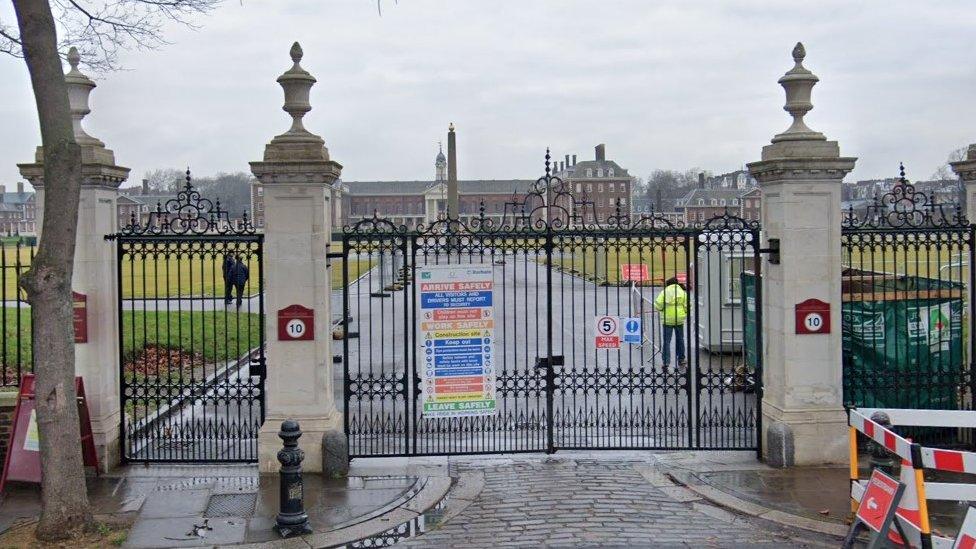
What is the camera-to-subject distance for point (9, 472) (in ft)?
27.7

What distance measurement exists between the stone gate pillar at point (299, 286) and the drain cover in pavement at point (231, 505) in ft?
2.48

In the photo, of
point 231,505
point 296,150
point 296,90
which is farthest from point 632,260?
point 231,505

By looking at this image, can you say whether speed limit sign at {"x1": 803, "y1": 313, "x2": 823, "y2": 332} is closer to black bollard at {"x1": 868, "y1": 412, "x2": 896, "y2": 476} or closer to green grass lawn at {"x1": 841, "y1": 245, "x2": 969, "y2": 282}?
green grass lawn at {"x1": 841, "y1": 245, "x2": 969, "y2": 282}

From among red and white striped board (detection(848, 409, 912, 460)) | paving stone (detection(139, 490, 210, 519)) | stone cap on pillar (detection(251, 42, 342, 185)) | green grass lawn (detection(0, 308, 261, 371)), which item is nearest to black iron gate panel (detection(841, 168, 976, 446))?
red and white striped board (detection(848, 409, 912, 460))

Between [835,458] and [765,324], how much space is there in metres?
1.58

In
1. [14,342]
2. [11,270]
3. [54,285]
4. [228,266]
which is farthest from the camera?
[11,270]

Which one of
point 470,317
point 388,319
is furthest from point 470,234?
point 388,319

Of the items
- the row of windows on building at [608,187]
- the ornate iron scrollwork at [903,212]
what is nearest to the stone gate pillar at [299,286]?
the ornate iron scrollwork at [903,212]

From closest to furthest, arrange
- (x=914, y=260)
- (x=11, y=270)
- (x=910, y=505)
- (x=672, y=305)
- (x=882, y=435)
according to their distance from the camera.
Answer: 1. (x=910, y=505)
2. (x=882, y=435)
3. (x=672, y=305)
4. (x=914, y=260)
5. (x=11, y=270)

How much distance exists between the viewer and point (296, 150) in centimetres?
899

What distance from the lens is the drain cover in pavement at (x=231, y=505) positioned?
25.7 feet

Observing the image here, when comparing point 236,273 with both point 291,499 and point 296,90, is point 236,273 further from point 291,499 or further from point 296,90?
point 291,499

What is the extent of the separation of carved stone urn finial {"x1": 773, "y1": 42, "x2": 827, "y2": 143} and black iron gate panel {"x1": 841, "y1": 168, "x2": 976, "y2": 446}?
107 centimetres

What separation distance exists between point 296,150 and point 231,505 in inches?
139
